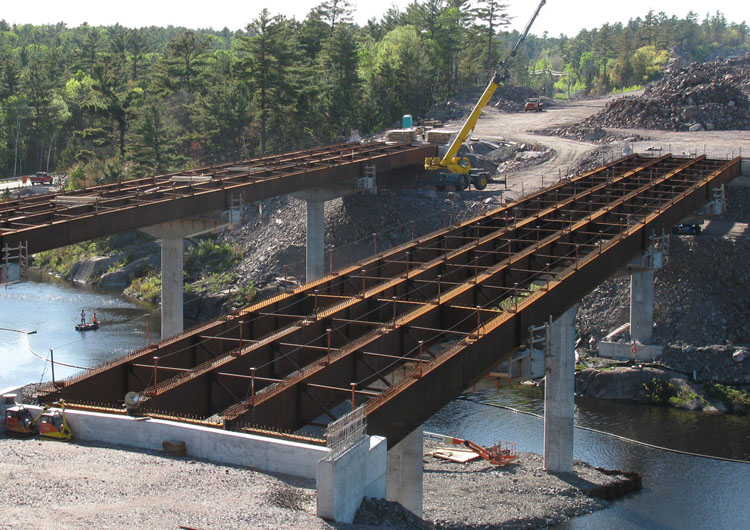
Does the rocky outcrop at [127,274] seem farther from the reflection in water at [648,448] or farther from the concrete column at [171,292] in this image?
the reflection in water at [648,448]

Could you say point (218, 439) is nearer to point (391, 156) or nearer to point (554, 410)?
point (554, 410)

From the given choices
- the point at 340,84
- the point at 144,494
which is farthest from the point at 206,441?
the point at 340,84

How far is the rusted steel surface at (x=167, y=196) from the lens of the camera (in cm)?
3431

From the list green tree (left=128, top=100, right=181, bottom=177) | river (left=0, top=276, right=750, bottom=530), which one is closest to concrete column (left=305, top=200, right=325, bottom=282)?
Answer: river (left=0, top=276, right=750, bottom=530)

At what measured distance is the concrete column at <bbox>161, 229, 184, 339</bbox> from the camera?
44188 mm

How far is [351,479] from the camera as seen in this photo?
1692 cm

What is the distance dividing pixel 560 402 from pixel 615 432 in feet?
19.8

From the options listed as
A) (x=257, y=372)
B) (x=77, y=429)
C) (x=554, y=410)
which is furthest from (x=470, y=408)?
(x=77, y=429)

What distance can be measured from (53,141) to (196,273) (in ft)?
174

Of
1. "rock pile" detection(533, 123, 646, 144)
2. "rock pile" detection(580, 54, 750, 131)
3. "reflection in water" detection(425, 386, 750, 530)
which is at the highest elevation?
"rock pile" detection(580, 54, 750, 131)

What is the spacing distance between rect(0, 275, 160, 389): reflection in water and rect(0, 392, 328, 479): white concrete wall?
2129cm

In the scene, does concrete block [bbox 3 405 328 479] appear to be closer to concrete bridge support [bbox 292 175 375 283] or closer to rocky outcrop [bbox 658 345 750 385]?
rocky outcrop [bbox 658 345 750 385]

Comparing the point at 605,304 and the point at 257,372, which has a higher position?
the point at 257,372

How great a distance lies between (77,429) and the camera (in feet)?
64.1
